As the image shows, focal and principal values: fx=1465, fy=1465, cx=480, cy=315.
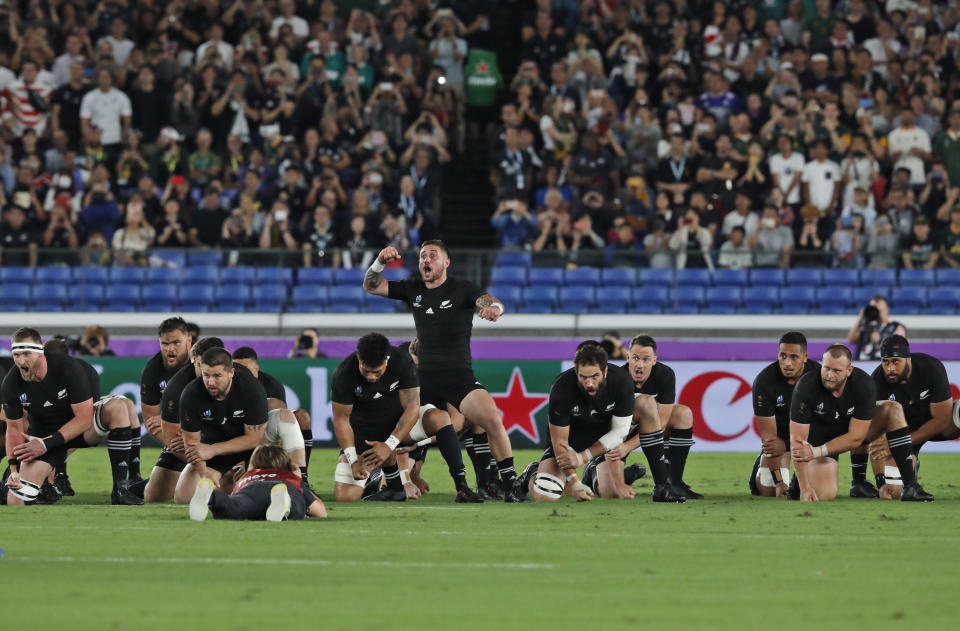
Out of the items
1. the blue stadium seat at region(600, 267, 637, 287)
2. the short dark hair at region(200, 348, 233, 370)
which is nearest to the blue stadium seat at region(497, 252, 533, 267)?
the blue stadium seat at region(600, 267, 637, 287)

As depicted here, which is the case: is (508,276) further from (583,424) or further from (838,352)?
(838,352)

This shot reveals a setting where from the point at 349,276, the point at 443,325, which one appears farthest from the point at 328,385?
the point at 443,325

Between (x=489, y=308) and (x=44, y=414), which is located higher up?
(x=489, y=308)

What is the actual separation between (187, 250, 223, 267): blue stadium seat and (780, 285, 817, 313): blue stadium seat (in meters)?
8.62

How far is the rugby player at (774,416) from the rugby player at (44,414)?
18.8ft

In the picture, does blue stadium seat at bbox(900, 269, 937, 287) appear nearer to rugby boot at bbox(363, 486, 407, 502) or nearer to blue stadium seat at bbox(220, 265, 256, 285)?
blue stadium seat at bbox(220, 265, 256, 285)

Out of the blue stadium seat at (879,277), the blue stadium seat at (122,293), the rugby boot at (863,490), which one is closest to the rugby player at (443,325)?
the rugby boot at (863,490)

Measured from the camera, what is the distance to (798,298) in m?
22.5

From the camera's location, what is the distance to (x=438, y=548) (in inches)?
354

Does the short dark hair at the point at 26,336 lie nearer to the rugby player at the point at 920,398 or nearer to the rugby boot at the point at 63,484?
the rugby boot at the point at 63,484

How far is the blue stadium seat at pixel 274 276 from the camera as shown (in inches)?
877

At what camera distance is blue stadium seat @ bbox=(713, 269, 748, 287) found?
22266 millimetres

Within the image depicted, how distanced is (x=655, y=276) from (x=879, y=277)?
11.2 feet

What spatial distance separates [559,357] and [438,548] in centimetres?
1262
